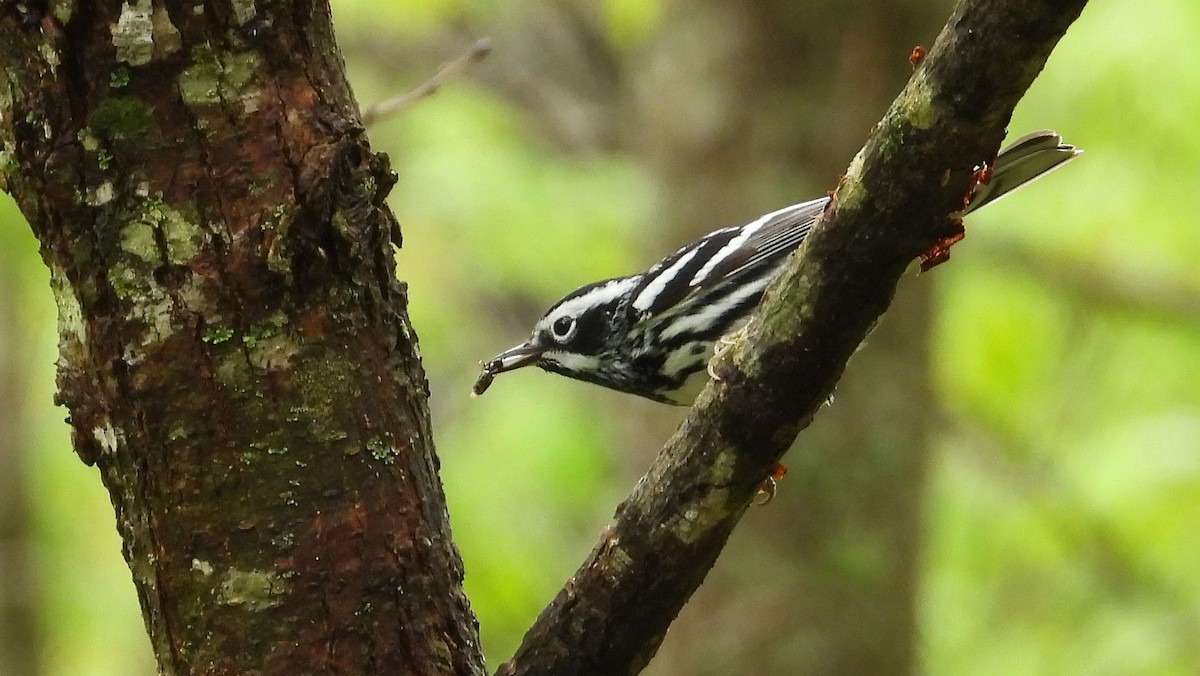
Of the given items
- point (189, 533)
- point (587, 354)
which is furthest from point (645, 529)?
point (587, 354)

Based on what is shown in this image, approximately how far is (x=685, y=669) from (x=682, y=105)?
2.34 m

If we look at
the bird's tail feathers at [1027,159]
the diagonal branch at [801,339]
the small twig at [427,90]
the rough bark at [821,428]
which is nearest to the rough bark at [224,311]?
the diagonal branch at [801,339]

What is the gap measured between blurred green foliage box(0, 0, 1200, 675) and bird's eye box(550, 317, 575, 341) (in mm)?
1645

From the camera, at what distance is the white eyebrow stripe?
4.07 metres

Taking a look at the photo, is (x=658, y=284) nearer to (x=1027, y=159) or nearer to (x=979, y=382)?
(x=1027, y=159)

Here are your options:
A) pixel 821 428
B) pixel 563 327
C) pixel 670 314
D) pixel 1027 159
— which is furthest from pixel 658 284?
pixel 821 428

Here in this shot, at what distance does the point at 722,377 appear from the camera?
78.3 inches

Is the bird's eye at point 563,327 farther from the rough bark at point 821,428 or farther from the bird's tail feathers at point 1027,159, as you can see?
the rough bark at point 821,428

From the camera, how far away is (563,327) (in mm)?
4230

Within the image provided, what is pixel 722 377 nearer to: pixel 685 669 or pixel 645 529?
pixel 645 529

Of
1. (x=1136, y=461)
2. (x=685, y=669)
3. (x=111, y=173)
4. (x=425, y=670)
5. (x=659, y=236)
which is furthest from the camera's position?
(x=1136, y=461)

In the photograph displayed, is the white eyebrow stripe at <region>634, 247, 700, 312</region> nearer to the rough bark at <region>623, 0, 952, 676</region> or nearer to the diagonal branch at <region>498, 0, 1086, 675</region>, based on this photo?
the rough bark at <region>623, 0, 952, 676</region>

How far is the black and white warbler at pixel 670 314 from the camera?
387 cm

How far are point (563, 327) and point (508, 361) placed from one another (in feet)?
0.75
